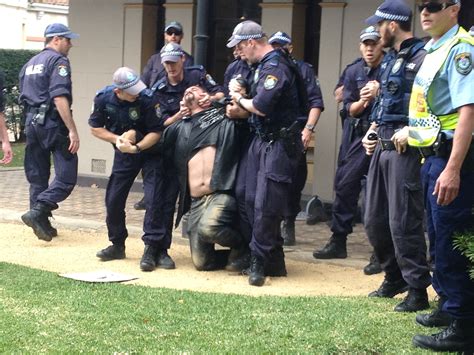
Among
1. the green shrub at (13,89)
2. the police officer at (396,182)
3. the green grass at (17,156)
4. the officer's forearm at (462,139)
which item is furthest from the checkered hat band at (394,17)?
the green shrub at (13,89)

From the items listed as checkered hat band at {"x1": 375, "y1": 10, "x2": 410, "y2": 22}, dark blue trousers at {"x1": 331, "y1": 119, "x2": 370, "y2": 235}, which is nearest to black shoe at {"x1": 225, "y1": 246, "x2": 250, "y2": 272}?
dark blue trousers at {"x1": 331, "y1": 119, "x2": 370, "y2": 235}

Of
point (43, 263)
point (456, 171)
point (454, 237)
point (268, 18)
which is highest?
point (268, 18)

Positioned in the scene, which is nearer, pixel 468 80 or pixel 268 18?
pixel 468 80

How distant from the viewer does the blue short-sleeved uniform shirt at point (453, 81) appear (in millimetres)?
4770

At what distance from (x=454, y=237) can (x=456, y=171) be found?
1.16ft

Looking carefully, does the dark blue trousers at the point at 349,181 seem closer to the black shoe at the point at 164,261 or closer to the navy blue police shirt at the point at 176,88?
the navy blue police shirt at the point at 176,88

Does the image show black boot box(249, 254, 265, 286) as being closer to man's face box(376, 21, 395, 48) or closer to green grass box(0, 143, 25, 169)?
man's face box(376, 21, 395, 48)

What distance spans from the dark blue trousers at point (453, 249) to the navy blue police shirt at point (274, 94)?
2.15 metres

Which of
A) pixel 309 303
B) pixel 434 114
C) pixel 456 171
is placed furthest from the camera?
pixel 309 303

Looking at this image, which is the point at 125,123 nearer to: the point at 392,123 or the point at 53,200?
the point at 53,200

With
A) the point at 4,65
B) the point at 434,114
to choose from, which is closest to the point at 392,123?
the point at 434,114

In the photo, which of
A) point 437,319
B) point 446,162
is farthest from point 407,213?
point 446,162

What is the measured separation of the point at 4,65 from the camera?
20.2 m

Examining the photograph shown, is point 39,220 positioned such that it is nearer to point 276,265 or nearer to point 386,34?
point 276,265
